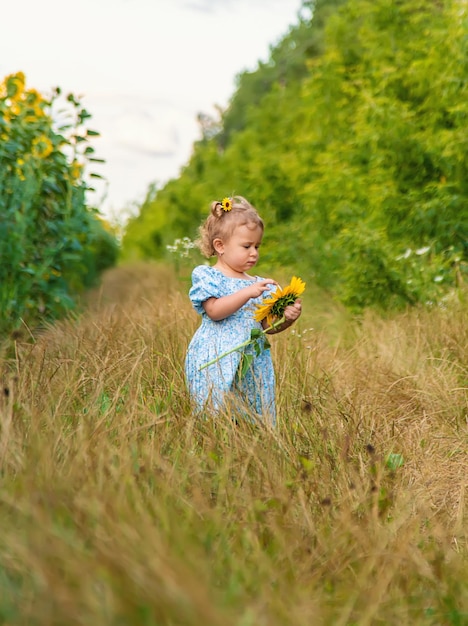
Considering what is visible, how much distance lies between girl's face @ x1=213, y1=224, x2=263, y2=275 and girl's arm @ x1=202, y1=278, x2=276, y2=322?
0.17 meters

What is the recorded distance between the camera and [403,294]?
7.09 meters

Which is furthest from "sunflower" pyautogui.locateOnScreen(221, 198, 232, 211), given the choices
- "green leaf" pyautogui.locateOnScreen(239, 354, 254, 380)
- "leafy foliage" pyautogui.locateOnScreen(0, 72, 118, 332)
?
"leafy foliage" pyautogui.locateOnScreen(0, 72, 118, 332)

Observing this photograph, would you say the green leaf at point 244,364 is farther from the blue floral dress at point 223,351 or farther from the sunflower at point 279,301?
the sunflower at point 279,301

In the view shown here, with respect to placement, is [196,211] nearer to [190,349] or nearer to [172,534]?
[190,349]

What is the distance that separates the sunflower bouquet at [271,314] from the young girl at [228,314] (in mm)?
62

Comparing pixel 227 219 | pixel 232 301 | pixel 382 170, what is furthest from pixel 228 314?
pixel 382 170

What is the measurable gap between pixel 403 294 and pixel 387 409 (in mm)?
2677

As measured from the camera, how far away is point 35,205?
21.8 feet

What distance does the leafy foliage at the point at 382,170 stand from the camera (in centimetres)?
725

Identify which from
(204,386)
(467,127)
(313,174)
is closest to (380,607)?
(204,386)

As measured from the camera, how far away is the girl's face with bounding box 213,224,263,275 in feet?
12.5

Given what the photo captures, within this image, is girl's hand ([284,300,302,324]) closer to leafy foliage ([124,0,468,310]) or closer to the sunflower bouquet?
the sunflower bouquet

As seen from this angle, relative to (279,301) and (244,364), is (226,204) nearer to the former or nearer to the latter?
(279,301)

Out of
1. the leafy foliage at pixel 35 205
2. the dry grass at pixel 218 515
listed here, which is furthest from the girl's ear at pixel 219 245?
the leafy foliage at pixel 35 205
